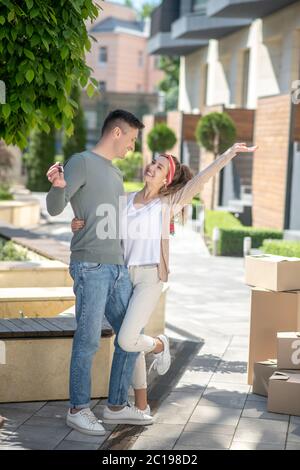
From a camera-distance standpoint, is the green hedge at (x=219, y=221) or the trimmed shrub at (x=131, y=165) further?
the trimmed shrub at (x=131, y=165)

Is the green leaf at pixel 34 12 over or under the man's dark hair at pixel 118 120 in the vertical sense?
over

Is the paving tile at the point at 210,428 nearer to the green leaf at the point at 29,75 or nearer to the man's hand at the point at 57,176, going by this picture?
the man's hand at the point at 57,176

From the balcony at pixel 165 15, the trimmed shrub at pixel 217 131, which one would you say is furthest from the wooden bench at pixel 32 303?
the balcony at pixel 165 15

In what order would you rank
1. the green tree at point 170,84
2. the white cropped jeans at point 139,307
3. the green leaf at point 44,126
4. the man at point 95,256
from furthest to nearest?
the green tree at point 170,84, the green leaf at point 44,126, the white cropped jeans at point 139,307, the man at point 95,256

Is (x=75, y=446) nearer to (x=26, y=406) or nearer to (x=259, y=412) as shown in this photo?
(x=26, y=406)

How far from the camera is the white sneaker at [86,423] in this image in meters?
6.43

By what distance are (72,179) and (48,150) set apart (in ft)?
127

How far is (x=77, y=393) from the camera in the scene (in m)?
6.53

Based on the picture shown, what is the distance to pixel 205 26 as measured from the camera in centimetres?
3422

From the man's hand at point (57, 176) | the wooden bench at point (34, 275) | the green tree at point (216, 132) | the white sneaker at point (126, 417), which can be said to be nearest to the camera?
the man's hand at point (57, 176)

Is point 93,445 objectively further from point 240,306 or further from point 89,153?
point 240,306

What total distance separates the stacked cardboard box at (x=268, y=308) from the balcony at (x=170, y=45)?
32935 millimetres

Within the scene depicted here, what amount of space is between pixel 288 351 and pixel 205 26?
28241 millimetres
